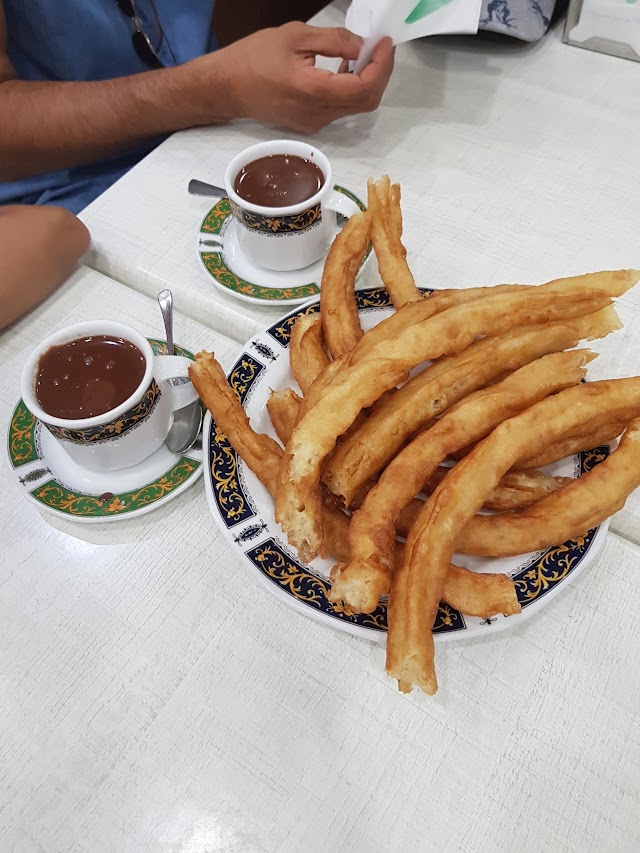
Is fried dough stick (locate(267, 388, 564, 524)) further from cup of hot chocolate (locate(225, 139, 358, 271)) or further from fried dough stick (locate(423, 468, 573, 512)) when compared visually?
cup of hot chocolate (locate(225, 139, 358, 271))

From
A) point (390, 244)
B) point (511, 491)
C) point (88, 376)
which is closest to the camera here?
point (511, 491)

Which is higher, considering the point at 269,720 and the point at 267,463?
the point at 267,463

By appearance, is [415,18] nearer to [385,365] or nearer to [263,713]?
[385,365]

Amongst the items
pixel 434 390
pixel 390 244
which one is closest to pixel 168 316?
pixel 390 244

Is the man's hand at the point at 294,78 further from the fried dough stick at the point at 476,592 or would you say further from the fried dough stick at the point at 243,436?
the fried dough stick at the point at 476,592

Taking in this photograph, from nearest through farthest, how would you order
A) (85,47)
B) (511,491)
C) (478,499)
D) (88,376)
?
(478,499)
(511,491)
(88,376)
(85,47)

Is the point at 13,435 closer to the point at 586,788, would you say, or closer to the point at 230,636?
the point at 230,636

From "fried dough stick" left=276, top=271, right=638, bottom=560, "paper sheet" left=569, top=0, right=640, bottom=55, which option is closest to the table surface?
"fried dough stick" left=276, top=271, right=638, bottom=560

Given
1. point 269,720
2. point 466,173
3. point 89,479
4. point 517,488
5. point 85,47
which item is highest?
point 85,47

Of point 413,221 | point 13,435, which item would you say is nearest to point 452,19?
point 413,221

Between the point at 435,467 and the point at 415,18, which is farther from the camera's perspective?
the point at 415,18
